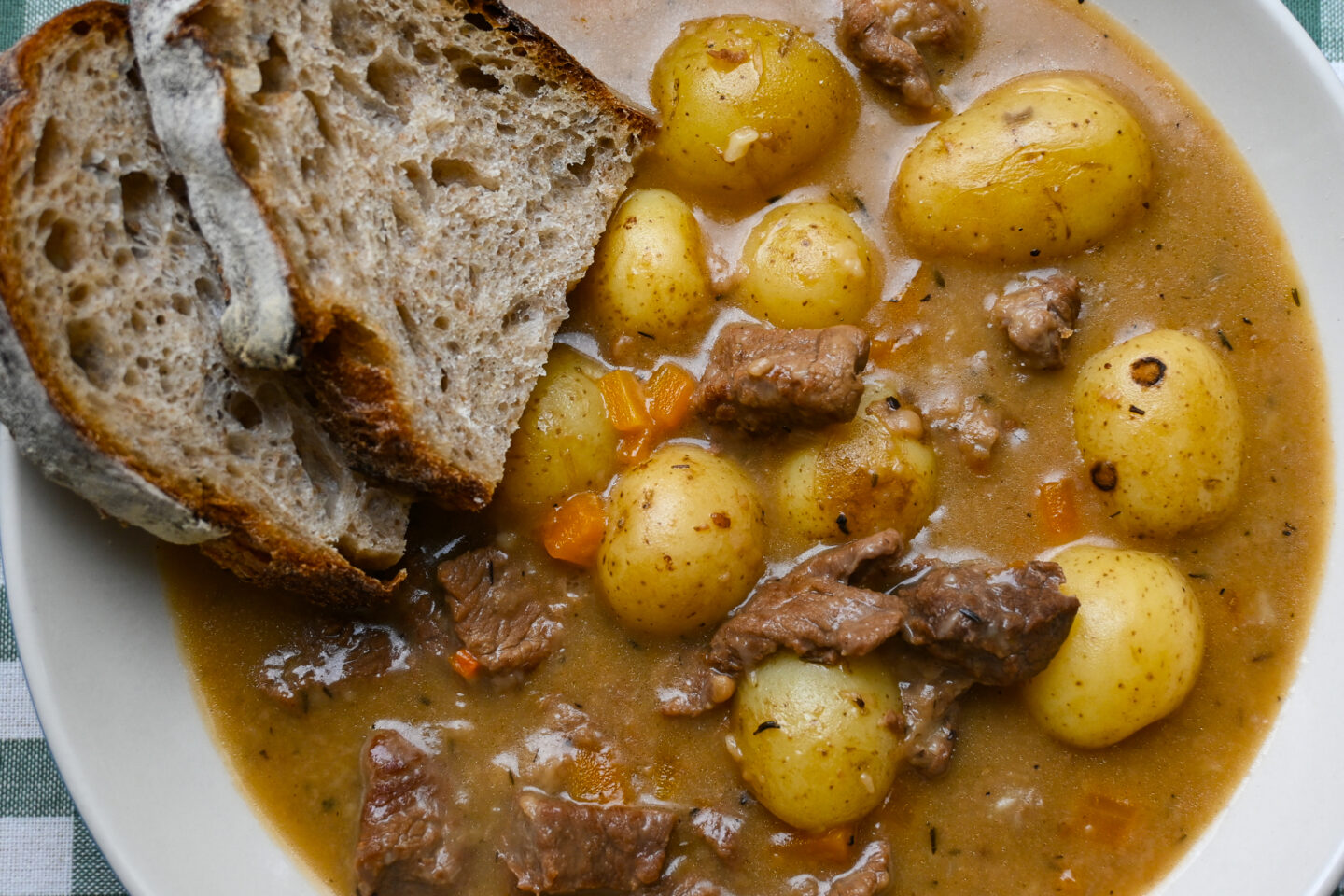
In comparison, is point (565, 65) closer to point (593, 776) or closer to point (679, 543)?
point (679, 543)

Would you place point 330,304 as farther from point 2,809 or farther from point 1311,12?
point 1311,12

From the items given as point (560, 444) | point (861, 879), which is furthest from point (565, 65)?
point (861, 879)

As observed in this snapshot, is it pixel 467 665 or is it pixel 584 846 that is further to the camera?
pixel 467 665

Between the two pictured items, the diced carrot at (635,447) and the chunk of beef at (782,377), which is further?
the diced carrot at (635,447)

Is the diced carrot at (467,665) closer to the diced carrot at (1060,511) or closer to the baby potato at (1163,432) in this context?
the diced carrot at (1060,511)

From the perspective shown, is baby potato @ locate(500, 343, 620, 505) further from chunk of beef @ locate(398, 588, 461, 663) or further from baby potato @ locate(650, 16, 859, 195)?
baby potato @ locate(650, 16, 859, 195)

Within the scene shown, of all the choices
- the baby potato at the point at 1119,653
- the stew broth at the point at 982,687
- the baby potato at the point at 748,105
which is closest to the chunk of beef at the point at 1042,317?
the stew broth at the point at 982,687

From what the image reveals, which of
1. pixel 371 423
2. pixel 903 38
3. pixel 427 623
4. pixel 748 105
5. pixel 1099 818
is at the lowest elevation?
pixel 1099 818
